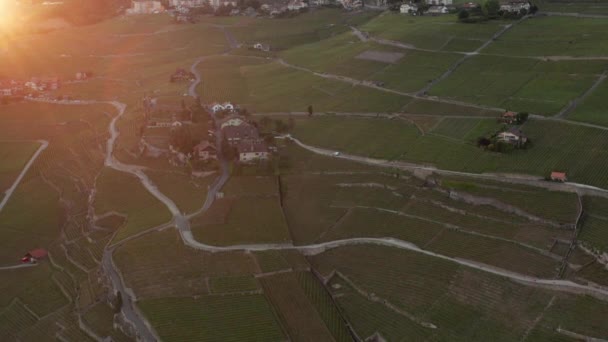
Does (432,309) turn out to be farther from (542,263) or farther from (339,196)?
(339,196)

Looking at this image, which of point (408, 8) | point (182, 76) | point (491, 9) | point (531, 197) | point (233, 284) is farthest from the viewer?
point (408, 8)

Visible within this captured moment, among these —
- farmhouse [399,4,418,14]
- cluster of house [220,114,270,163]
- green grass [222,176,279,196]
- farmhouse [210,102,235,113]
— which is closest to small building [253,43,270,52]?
farmhouse [399,4,418,14]

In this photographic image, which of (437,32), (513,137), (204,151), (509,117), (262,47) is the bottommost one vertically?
(262,47)

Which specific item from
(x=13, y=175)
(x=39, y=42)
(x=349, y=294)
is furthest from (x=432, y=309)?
(x=39, y=42)

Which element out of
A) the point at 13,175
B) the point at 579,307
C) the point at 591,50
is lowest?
the point at 13,175

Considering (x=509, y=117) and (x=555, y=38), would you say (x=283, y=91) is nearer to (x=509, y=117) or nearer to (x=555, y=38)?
(x=509, y=117)

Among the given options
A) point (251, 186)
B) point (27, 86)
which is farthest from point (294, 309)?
point (27, 86)

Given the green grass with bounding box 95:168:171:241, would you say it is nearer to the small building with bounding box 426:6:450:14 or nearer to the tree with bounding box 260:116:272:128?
the tree with bounding box 260:116:272:128
